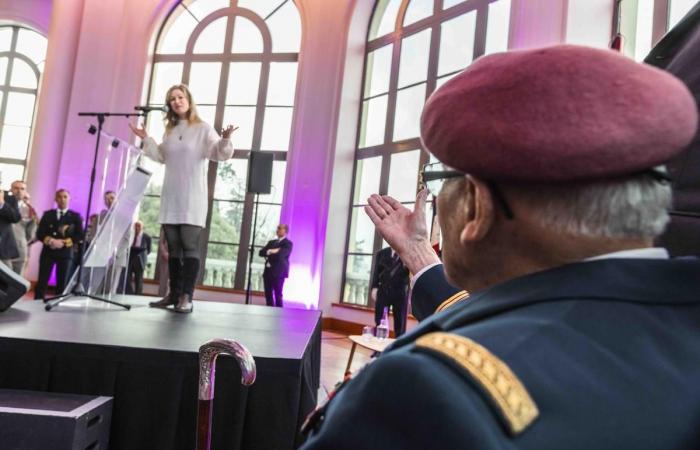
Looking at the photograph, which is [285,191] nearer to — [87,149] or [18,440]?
[87,149]

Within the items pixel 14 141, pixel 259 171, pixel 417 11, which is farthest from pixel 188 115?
pixel 14 141

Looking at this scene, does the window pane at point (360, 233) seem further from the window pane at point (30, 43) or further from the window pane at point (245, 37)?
the window pane at point (30, 43)

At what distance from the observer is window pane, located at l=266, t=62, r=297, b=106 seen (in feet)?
29.0

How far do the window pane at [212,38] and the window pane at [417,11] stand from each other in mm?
3443

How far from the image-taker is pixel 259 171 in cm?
666

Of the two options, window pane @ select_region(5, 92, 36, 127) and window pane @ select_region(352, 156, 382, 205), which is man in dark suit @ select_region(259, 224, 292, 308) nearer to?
window pane @ select_region(352, 156, 382, 205)

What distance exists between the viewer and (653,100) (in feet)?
Result: 1.62

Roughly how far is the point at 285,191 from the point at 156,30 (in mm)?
3682

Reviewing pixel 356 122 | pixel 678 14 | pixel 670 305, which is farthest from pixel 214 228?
pixel 670 305

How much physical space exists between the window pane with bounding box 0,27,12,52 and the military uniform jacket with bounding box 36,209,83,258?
6.37m

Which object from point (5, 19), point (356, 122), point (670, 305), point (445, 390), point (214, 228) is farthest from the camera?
point (5, 19)

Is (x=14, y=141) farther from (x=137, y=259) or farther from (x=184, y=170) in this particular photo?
(x=184, y=170)

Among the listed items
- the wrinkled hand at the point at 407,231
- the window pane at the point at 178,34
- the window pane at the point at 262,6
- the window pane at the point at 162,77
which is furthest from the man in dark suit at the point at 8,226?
the window pane at the point at 262,6

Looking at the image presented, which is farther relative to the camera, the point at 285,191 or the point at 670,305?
the point at 285,191
